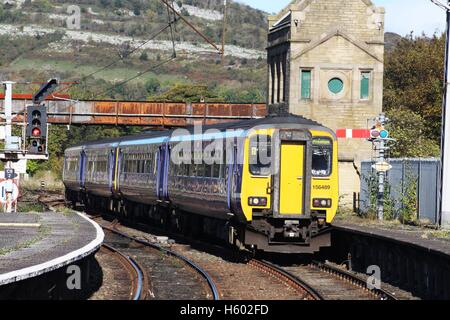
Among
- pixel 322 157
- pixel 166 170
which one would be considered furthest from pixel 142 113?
pixel 322 157

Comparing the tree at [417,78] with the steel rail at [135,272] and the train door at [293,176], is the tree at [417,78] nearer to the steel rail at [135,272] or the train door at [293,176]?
the steel rail at [135,272]

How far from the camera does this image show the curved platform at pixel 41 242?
13663 millimetres

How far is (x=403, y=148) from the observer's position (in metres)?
43.2

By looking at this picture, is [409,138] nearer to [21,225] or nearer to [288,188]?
[288,188]

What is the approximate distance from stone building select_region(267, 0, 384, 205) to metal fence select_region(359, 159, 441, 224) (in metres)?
6.62

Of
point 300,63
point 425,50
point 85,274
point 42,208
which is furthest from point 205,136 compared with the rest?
point 425,50

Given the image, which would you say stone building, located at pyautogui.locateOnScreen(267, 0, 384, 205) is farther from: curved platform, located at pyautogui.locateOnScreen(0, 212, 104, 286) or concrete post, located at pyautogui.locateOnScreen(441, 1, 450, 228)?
concrete post, located at pyautogui.locateOnScreen(441, 1, 450, 228)

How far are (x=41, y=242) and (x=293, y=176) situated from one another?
5.78 metres

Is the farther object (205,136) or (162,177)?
(162,177)

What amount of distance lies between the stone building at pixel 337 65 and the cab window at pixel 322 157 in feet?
54.0

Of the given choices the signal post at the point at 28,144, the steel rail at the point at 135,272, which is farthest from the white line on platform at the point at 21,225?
the steel rail at the point at 135,272

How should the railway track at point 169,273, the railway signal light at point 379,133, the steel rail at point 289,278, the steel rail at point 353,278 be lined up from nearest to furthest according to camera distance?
the steel rail at point 353,278 < the steel rail at point 289,278 < the railway track at point 169,273 < the railway signal light at point 379,133

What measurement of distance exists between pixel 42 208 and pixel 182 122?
55.4ft
